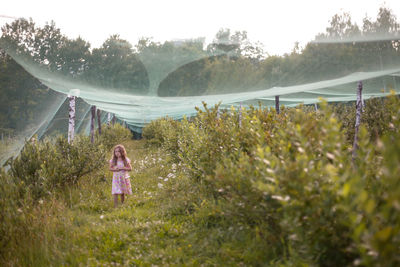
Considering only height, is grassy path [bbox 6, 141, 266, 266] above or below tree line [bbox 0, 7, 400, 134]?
below

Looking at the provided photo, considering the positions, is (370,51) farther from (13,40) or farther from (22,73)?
(22,73)

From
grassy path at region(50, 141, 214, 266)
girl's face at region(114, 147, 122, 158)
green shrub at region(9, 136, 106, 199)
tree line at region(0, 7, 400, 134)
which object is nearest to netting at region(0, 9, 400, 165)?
tree line at region(0, 7, 400, 134)

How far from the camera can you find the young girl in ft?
16.5

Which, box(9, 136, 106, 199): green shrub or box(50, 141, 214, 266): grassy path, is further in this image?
box(9, 136, 106, 199): green shrub

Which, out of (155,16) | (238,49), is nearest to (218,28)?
(238,49)

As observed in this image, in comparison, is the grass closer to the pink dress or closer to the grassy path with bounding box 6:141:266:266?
the grassy path with bounding box 6:141:266:266

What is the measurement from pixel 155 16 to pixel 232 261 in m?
3.15

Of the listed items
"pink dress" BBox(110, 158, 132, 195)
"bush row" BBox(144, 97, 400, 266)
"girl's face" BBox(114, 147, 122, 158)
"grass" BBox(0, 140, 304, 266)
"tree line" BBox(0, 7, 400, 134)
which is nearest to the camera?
"bush row" BBox(144, 97, 400, 266)

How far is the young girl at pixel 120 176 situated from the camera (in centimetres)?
502

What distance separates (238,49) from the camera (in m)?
4.20

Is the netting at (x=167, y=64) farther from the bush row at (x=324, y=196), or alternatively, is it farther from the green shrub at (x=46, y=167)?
the bush row at (x=324, y=196)

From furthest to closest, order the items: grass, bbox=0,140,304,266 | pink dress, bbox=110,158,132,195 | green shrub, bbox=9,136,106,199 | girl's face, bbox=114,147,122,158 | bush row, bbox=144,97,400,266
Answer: girl's face, bbox=114,147,122,158
pink dress, bbox=110,158,132,195
green shrub, bbox=9,136,106,199
grass, bbox=0,140,304,266
bush row, bbox=144,97,400,266

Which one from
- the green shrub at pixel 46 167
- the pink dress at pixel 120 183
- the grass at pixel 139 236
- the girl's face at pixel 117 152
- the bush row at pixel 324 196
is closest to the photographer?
the bush row at pixel 324 196

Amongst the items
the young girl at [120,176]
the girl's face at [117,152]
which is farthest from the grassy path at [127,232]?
the girl's face at [117,152]
